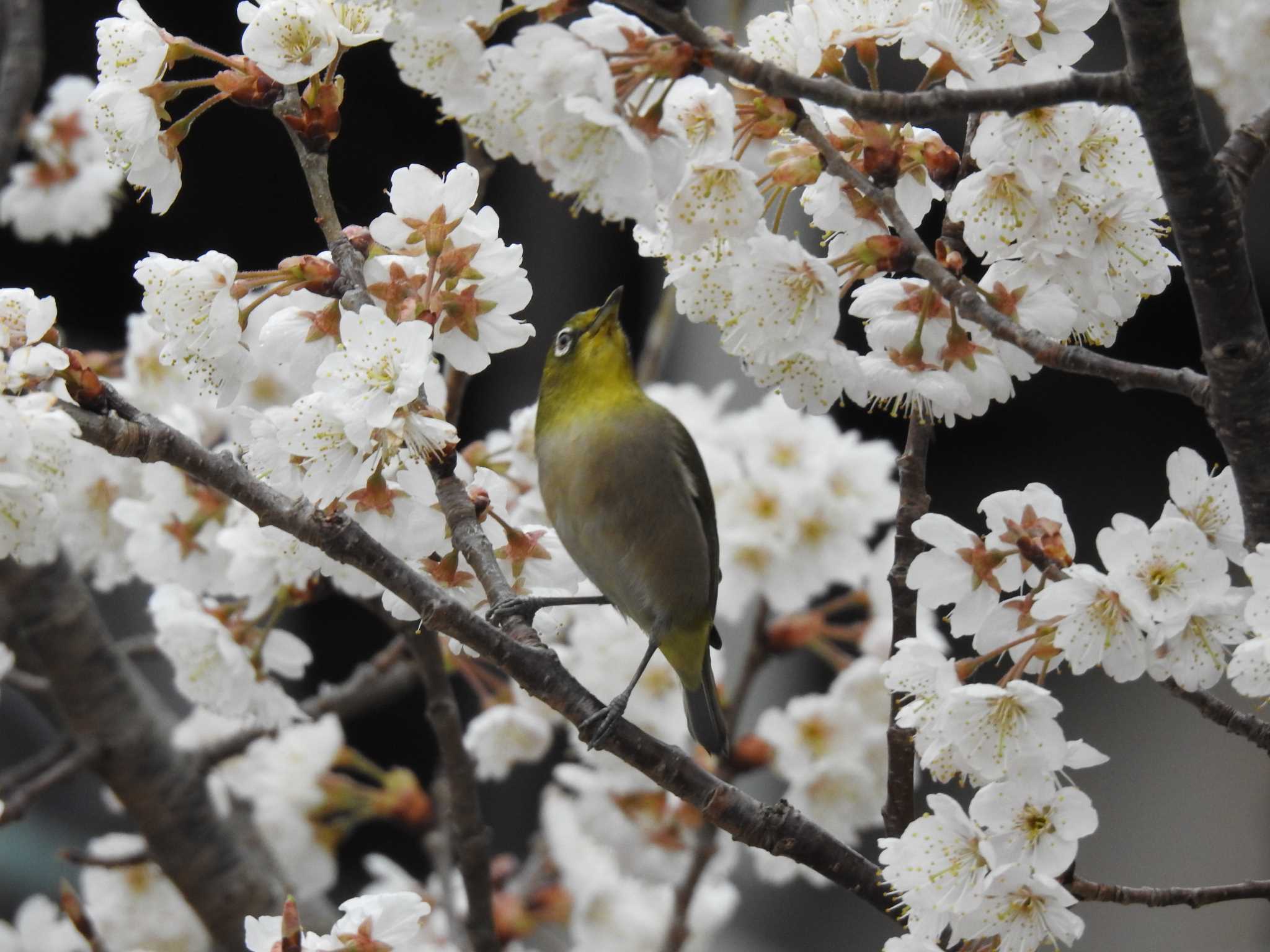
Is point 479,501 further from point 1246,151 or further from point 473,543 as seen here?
point 1246,151

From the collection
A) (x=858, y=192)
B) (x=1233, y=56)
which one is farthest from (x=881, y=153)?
(x=1233, y=56)

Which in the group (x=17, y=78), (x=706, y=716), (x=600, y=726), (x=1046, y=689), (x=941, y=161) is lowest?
(x=600, y=726)

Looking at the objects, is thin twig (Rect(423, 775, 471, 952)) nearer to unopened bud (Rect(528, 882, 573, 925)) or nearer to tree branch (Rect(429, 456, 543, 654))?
unopened bud (Rect(528, 882, 573, 925))

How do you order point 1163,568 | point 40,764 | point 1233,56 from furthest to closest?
point 40,764
point 1233,56
point 1163,568

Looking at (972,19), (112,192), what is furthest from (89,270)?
(972,19)

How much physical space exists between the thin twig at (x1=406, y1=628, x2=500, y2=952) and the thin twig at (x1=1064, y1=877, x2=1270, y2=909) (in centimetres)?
79

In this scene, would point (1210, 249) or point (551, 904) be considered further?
point (551, 904)

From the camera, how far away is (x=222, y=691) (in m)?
1.67

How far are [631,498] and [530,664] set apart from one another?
0.64m

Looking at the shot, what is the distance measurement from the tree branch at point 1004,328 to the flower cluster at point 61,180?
1946 mm

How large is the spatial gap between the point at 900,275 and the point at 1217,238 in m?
0.39

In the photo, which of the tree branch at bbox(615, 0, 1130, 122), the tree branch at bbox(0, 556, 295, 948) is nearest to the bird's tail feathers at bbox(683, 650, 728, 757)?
the tree branch at bbox(0, 556, 295, 948)

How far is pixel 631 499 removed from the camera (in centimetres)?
175

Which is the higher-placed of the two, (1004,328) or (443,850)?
(1004,328)
